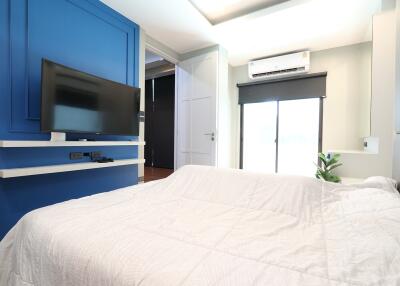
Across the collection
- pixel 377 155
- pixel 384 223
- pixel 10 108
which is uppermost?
pixel 10 108

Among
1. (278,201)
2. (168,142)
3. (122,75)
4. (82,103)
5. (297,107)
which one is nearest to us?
(278,201)

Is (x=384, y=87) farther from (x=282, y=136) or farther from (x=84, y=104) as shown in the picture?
(x=84, y=104)

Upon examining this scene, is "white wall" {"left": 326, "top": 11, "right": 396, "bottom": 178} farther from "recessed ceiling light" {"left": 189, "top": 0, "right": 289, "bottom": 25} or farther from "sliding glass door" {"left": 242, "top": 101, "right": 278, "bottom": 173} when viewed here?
"sliding glass door" {"left": 242, "top": 101, "right": 278, "bottom": 173}

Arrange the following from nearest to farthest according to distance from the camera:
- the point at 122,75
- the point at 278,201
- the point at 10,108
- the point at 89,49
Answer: the point at 278,201
the point at 10,108
the point at 89,49
the point at 122,75

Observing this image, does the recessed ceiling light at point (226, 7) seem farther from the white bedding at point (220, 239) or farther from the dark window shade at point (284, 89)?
the white bedding at point (220, 239)

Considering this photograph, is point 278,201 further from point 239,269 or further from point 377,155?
point 377,155

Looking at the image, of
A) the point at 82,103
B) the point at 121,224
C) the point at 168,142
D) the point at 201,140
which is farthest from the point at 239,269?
the point at 168,142

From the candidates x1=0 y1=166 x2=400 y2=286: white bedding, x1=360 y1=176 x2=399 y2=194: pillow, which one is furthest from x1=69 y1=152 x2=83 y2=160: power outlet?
x1=360 y1=176 x2=399 y2=194: pillow

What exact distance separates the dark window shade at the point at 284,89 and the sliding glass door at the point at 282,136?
145mm

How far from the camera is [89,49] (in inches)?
88.3

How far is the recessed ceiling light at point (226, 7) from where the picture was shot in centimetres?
248

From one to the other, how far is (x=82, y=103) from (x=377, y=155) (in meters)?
3.29

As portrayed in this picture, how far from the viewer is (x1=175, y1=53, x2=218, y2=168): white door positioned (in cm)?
334

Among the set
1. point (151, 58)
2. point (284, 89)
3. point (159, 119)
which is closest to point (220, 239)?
point (284, 89)
